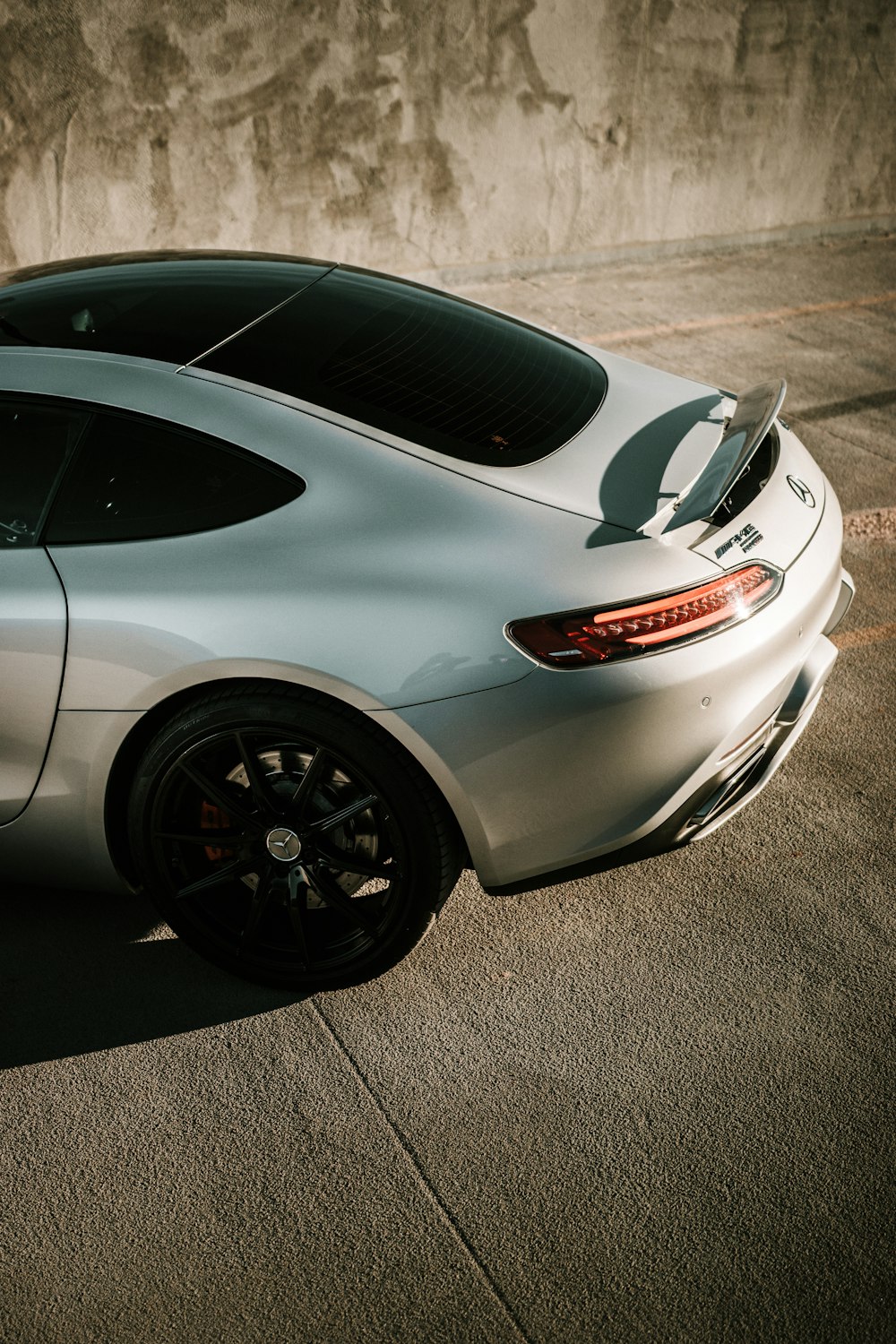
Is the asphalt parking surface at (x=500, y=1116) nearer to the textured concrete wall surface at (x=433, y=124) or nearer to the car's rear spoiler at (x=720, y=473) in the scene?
the car's rear spoiler at (x=720, y=473)

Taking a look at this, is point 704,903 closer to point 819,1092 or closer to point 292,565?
point 819,1092

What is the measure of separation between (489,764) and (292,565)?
654 mm

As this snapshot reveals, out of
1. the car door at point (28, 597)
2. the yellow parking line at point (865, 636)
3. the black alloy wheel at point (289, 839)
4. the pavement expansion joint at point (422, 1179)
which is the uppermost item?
the car door at point (28, 597)

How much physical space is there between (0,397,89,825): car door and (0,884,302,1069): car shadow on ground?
46cm

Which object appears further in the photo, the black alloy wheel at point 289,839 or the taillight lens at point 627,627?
the black alloy wheel at point 289,839

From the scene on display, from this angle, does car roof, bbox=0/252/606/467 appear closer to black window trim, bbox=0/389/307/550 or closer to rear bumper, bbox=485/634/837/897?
black window trim, bbox=0/389/307/550

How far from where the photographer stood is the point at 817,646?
332cm

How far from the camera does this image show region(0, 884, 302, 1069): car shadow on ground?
313 cm

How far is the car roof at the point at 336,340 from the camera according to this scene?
3080 millimetres

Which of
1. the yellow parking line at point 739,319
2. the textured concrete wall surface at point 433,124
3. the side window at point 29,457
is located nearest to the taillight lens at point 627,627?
the side window at point 29,457

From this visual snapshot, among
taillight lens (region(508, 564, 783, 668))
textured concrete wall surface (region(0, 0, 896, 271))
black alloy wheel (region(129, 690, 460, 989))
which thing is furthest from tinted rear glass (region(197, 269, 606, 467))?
textured concrete wall surface (region(0, 0, 896, 271))

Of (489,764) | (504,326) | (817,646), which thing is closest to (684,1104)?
(489,764)

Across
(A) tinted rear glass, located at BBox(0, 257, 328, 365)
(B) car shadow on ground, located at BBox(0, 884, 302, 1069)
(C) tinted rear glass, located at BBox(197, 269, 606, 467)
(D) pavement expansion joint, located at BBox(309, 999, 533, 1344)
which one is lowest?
(B) car shadow on ground, located at BBox(0, 884, 302, 1069)

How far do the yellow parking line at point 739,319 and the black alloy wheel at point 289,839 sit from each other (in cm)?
546
